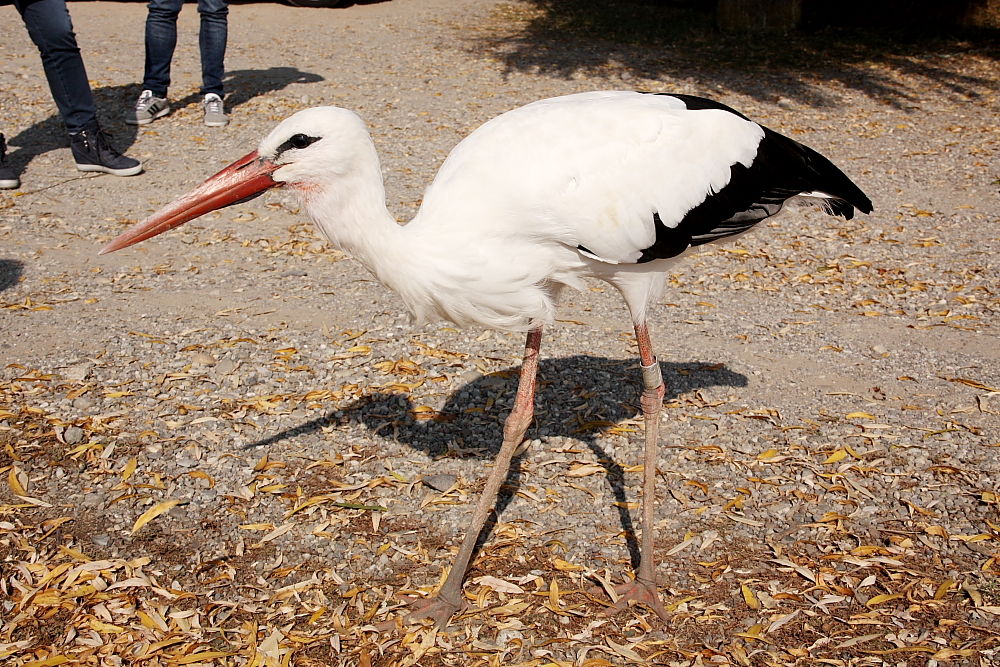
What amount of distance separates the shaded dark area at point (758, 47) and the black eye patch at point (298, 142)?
776 centimetres

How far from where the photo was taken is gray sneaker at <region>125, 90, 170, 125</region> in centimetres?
820

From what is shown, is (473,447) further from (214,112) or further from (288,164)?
(214,112)

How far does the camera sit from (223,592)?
3.07 m

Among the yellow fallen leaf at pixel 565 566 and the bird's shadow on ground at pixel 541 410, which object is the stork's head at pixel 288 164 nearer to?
the bird's shadow on ground at pixel 541 410

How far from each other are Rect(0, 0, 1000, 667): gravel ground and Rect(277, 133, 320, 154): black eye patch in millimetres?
1540

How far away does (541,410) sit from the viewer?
421 centimetres

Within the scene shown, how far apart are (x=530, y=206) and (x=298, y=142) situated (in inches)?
31.2

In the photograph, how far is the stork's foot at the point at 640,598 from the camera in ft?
9.95

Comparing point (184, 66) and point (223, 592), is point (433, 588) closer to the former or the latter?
point (223, 592)

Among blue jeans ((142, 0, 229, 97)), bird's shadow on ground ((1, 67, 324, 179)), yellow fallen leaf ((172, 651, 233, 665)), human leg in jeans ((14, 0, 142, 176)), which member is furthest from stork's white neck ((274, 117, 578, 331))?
blue jeans ((142, 0, 229, 97))

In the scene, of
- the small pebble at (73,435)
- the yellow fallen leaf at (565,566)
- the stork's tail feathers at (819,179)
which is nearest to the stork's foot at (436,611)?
the yellow fallen leaf at (565,566)

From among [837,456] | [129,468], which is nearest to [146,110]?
[129,468]

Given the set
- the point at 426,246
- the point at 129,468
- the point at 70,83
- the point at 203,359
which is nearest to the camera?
the point at 426,246

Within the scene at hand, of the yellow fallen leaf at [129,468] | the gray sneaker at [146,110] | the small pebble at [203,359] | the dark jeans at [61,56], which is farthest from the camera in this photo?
the gray sneaker at [146,110]
